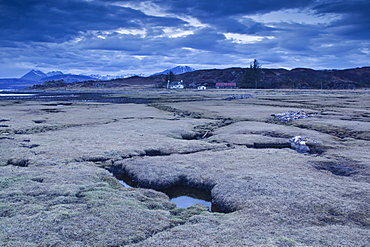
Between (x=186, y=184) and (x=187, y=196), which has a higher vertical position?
(x=186, y=184)

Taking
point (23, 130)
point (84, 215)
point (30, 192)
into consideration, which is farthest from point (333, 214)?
point (23, 130)

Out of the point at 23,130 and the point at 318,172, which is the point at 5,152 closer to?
the point at 23,130

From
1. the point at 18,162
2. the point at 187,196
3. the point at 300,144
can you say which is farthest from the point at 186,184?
the point at 300,144

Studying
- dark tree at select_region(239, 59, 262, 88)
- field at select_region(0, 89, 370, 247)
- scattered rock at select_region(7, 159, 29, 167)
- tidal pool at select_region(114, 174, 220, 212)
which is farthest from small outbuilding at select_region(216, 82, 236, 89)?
tidal pool at select_region(114, 174, 220, 212)

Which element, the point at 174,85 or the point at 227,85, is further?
the point at 174,85

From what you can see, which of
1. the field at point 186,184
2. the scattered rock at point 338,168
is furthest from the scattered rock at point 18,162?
the scattered rock at point 338,168

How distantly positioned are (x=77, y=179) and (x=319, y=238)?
878 centimetres

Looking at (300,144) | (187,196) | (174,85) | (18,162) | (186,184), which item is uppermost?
(174,85)

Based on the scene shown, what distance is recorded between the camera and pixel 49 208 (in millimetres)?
8828

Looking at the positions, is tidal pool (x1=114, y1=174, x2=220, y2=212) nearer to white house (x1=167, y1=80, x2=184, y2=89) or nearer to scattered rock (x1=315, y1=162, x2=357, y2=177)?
scattered rock (x1=315, y1=162, x2=357, y2=177)

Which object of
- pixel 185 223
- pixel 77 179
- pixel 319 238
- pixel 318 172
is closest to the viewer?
pixel 319 238

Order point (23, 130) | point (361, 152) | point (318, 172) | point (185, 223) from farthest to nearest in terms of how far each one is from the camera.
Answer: point (23, 130)
point (361, 152)
point (318, 172)
point (185, 223)

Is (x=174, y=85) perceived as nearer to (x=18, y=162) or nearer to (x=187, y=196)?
(x=18, y=162)

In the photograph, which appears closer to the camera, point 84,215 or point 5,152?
point 84,215
